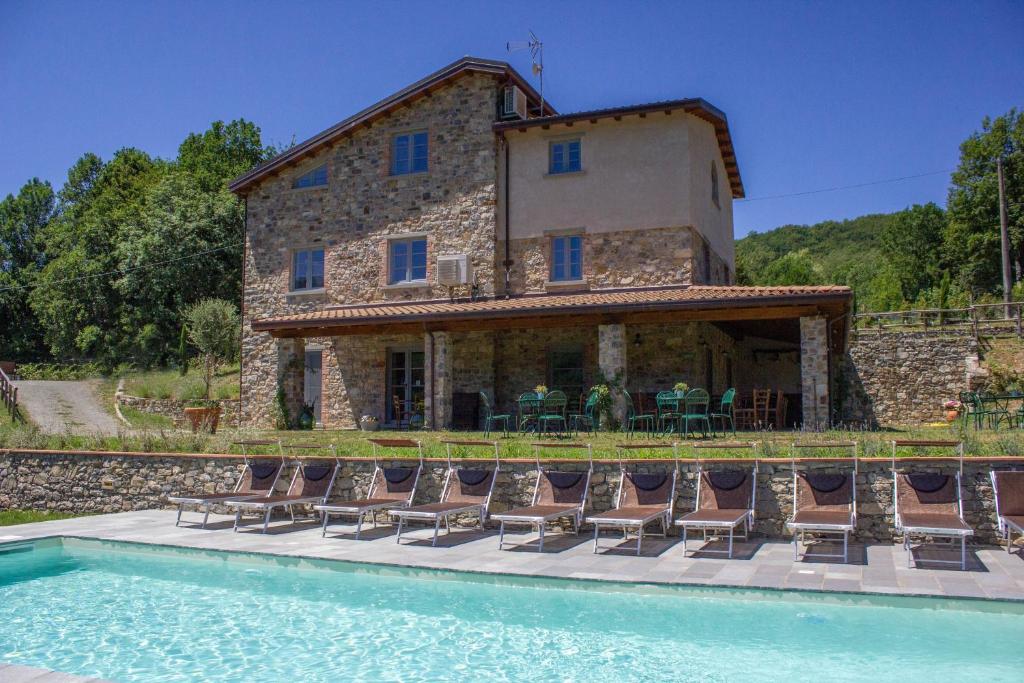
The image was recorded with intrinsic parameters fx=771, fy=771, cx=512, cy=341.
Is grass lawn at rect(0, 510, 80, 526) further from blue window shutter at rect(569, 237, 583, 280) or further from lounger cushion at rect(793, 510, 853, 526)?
blue window shutter at rect(569, 237, 583, 280)

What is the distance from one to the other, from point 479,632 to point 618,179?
13958 millimetres

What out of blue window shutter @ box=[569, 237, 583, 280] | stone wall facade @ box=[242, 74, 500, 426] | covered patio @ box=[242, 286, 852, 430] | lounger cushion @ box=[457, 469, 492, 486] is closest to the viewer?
lounger cushion @ box=[457, 469, 492, 486]

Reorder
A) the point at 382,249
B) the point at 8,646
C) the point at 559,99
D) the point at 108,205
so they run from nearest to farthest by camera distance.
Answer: the point at 8,646
the point at 382,249
the point at 559,99
the point at 108,205

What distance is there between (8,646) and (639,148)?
623 inches

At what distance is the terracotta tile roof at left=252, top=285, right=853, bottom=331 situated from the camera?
46.2ft

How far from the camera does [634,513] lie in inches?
342

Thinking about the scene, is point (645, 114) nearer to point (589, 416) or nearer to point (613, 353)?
point (613, 353)

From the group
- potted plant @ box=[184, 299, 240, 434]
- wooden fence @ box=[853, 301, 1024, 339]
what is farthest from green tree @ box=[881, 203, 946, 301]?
potted plant @ box=[184, 299, 240, 434]

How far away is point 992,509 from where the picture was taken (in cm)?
832

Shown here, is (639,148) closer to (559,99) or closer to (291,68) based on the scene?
(559,99)

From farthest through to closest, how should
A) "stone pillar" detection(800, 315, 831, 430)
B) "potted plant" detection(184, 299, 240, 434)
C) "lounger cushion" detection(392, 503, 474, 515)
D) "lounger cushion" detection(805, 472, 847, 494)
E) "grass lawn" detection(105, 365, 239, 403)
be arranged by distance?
"potted plant" detection(184, 299, 240, 434), "grass lawn" detection(105, 365, 239, 403), "stone pillar" detection(800, 315, 831, 430), "lounger cushion" detection(392, 503, 474, 515), "lounger cushion" detection(805, 472, 847, 494)

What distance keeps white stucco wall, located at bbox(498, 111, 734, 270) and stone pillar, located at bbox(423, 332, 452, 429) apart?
3.60m

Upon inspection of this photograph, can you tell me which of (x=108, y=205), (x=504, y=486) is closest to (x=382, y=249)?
(x=504, y=486)

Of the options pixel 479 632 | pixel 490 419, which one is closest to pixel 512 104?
pixel 490 419
